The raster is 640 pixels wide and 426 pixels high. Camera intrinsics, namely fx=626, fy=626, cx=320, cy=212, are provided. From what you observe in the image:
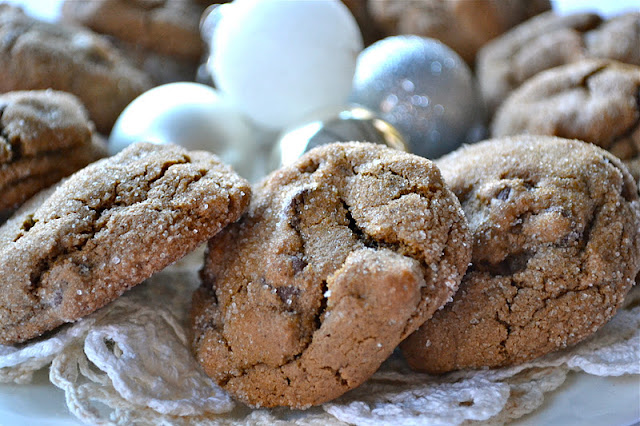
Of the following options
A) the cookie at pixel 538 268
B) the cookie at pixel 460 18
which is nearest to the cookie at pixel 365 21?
the cookie at pixel 460 18

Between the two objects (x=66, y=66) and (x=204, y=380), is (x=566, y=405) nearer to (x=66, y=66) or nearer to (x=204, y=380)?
(x=204, y=380)

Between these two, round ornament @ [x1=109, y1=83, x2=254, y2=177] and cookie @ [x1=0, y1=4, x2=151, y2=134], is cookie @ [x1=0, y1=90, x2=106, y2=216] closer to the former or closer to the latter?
round ornament @ [x1=109, y1=83, x2=254, y2=177]

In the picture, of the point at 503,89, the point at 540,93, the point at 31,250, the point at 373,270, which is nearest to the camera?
the point at 373,270

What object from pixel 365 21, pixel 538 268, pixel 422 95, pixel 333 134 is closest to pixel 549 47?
pixel 422 95

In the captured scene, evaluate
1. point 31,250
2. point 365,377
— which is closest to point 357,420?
point 365,377

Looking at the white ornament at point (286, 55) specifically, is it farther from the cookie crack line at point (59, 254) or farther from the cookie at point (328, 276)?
the cookie crack line at point (59, 254)

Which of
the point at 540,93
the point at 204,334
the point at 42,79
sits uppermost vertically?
the point at 42,79

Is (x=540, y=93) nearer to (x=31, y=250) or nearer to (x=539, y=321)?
(x=539, y=321)
